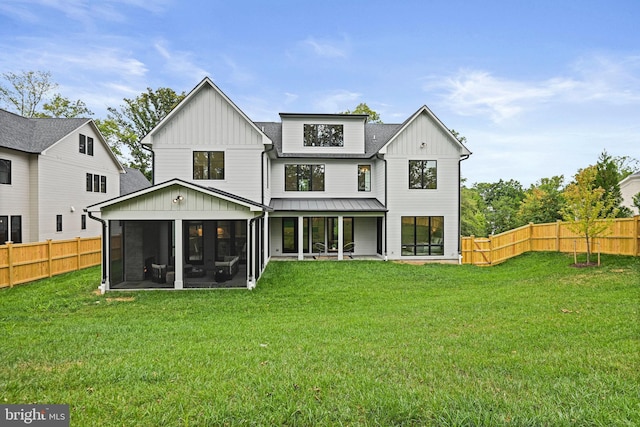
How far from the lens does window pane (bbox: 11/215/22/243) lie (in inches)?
699

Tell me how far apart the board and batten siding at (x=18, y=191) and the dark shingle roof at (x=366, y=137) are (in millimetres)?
12424

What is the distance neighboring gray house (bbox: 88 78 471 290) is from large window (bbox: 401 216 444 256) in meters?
0.05

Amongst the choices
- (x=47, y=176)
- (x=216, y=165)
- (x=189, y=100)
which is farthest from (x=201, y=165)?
(x=47, y=176)

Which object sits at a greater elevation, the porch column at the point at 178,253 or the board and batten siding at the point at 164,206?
the board and batten siding at the point at 164,206

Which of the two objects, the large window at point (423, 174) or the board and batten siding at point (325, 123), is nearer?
the large window at point (423, 174)

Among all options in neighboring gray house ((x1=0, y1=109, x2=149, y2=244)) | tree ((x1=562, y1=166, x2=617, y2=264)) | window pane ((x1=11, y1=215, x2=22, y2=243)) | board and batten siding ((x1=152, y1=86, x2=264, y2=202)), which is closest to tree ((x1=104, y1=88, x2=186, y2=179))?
neighboring gray house ((x1=0, y1=109, x2=149, y2=244))

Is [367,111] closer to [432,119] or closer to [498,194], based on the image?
[432,119]

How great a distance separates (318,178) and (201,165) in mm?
6560

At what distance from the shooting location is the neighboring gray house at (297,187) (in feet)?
50.0

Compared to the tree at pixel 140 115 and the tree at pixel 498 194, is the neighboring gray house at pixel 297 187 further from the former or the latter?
the tree at pixel 498 194

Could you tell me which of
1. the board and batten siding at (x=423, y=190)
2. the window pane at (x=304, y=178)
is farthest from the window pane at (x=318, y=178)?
the board and batten siding at (x=423, y=190)

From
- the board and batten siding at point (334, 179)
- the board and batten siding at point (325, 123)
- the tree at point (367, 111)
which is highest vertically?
the tree at point (367, 111)

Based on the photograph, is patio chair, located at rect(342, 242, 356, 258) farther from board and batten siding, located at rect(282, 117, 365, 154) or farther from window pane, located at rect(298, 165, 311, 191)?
board and batten siding, located at rect(282, 117, 365, 154)

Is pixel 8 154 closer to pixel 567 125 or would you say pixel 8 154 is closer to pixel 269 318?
pixel 269 318
